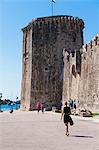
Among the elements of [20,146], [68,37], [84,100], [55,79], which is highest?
[68,37]

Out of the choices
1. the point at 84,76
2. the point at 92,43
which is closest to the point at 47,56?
the point at 84,76

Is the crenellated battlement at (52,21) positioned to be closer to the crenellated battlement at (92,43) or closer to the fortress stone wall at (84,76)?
the fortress stone wall at (84,76)

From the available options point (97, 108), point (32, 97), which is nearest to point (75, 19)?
point (32, 97)

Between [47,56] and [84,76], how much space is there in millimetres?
12581

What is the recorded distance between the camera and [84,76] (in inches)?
1384

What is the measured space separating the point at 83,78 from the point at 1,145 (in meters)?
25.6

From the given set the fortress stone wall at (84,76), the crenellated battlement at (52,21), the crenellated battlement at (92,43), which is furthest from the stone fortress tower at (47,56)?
the crenellated battlement at (92,43)

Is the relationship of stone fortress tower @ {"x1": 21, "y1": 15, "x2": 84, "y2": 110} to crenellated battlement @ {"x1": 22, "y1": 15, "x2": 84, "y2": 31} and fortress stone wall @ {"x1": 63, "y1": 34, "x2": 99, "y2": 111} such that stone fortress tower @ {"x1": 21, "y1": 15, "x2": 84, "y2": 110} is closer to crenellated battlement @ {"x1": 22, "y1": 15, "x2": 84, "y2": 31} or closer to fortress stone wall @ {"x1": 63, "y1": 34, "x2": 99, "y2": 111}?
crenellated battlement @ {"x1": 22, "y1": 15, "x2": 84, "y2": 31}

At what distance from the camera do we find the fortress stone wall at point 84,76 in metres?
30.9

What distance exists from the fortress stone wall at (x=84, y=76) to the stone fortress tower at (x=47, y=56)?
4550mm

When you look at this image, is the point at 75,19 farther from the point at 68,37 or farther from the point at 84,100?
the point at 84,100

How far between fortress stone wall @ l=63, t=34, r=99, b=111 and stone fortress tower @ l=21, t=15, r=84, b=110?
179 inches

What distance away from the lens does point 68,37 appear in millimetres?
48562

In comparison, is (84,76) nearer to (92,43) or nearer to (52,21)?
(92,43)
